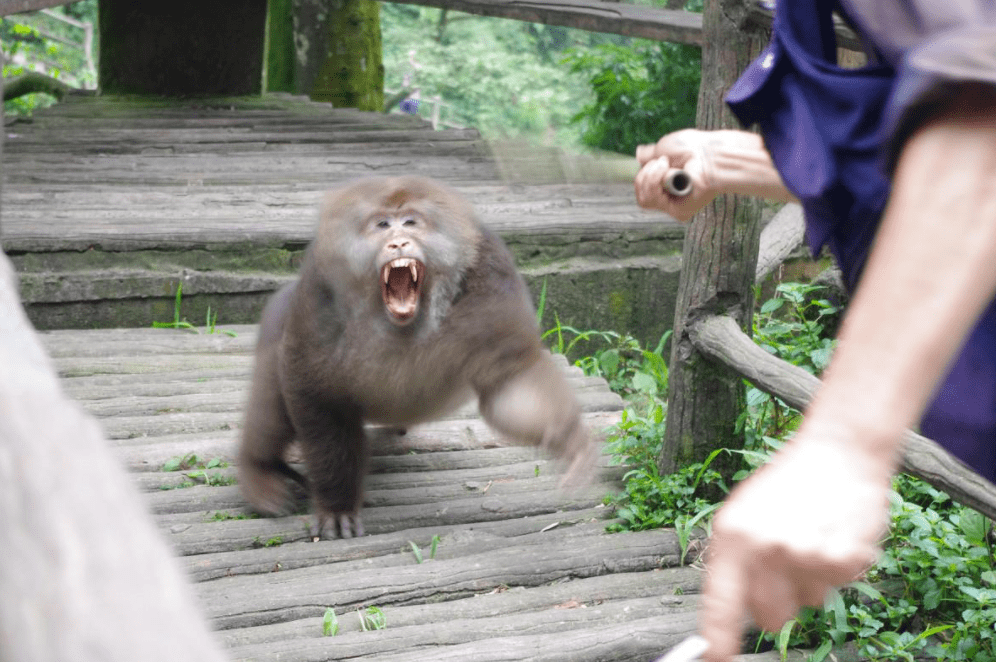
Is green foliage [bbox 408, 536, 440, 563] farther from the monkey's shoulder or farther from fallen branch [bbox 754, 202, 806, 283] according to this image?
fallen branch [bbox 754, 202, 806, 283]

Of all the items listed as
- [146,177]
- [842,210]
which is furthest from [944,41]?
[146,177]

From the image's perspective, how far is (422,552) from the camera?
3.45m

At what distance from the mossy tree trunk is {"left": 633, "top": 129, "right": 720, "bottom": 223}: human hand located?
25.2ft

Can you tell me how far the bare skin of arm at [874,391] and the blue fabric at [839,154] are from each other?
0.40m

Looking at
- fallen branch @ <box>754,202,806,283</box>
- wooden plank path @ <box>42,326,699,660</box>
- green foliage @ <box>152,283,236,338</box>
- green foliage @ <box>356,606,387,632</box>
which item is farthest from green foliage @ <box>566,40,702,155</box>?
green foliage @ <box>356,606,387,632</box>

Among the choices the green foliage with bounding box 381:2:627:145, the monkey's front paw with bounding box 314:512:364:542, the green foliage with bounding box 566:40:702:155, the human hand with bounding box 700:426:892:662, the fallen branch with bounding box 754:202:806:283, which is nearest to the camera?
the human hand with bounding box 700:426:892:662

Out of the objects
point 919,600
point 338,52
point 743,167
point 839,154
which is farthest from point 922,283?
point 338,52

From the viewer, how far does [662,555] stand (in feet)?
11.4

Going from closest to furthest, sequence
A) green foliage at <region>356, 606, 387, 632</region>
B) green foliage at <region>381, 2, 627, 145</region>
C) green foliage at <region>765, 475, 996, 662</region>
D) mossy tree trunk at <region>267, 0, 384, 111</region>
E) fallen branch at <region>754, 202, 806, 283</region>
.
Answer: green foliage at <region>765, 475, 996, 662</region> < green foliage at <region>356, 606, 387, 632</region> < fallen branch at <region>754, 202, 806, 283</region> < mossy tree trunk at <region>267, 0, 384, 111</region> < green foliage at <region>381, 2, 627, 145</region>

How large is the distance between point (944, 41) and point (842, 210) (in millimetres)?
501

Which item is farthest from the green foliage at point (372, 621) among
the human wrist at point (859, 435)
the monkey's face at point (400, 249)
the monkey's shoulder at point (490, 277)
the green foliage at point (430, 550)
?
the human wrist at point (859, 435)

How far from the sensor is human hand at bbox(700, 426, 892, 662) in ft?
3.15

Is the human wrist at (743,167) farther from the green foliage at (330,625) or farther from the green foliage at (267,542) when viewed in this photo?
the green foliage at (267,542)

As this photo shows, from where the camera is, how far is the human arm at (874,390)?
97 centimetres
